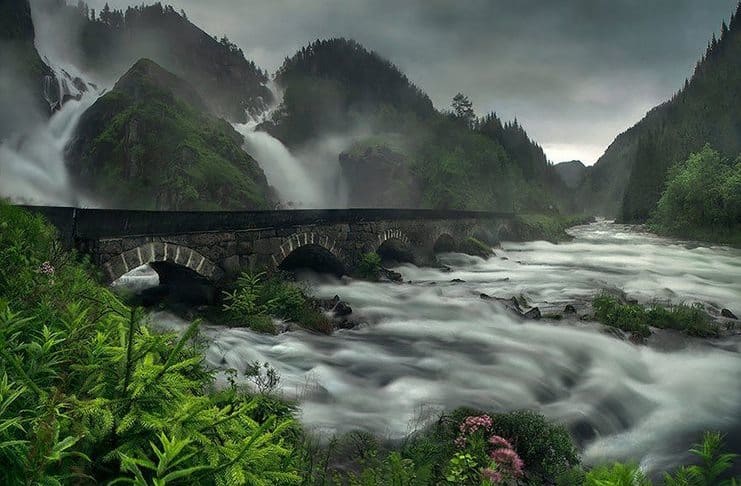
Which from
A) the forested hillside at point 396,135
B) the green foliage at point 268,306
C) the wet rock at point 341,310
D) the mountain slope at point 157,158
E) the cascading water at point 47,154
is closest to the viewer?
the green foliage at point 268,306

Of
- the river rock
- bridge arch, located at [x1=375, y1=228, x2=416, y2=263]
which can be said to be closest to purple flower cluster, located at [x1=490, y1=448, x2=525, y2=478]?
the river rock

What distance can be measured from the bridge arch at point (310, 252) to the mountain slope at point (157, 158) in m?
29.7

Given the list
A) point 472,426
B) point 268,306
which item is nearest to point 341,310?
point 268,306

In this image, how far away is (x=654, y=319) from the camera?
13.4 m

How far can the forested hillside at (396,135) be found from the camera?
243 feet

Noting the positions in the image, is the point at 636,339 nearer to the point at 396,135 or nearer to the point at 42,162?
the point at 42,162

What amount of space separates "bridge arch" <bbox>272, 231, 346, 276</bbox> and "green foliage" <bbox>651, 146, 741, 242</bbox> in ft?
146

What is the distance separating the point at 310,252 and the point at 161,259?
825 cm

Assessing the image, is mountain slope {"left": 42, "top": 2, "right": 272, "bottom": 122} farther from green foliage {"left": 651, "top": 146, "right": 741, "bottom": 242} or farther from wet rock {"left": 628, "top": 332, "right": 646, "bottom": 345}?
wet rock {"left": 628, "top": 332, "right": 646, "bottom": 345}

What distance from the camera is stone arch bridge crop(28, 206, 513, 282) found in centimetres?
996

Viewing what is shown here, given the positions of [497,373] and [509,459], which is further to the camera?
[497,373]

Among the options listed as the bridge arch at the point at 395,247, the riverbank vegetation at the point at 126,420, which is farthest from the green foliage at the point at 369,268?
the riverbank vegetation at the point at 126,420

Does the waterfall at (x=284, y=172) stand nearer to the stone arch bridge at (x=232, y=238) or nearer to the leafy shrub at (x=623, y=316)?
the stone arch bridge at (x=232, y=238)

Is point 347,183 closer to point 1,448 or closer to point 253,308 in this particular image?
point 253,308
